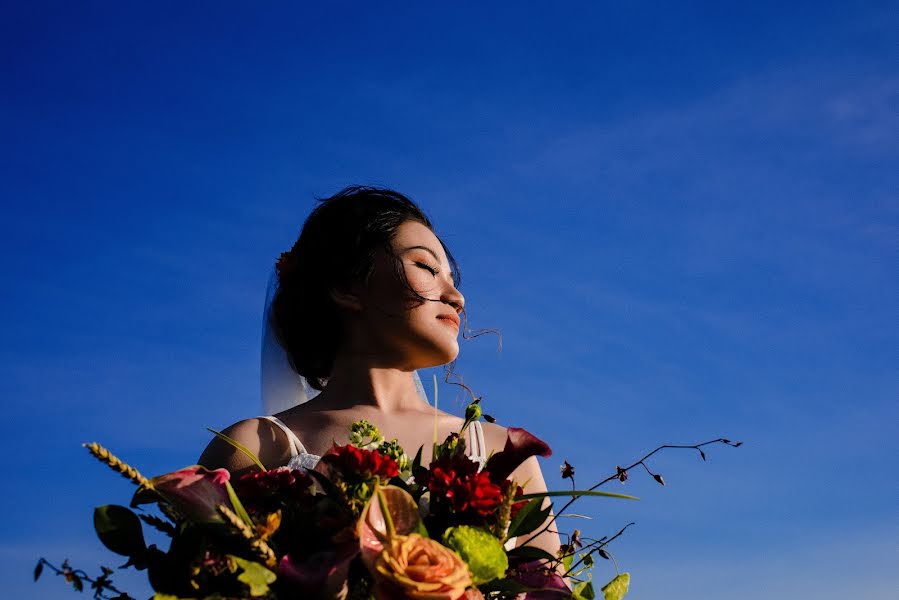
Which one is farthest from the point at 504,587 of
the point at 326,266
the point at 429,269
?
the point at 326,266

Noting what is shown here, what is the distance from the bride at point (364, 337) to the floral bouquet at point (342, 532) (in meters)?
1.12

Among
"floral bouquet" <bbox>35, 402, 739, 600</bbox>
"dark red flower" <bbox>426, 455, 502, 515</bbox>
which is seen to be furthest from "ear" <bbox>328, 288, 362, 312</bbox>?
"dark red flower" <bbox>426, 455, 502, 515</bbox>

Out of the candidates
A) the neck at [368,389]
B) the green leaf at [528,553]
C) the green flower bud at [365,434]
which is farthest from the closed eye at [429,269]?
the green leaf at [528,553]

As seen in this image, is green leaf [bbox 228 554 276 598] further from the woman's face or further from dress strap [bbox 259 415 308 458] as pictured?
the woman's face

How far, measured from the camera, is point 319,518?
7.13ft

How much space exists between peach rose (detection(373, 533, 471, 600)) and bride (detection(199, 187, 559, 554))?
1.58 metres

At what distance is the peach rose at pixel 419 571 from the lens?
1.92m

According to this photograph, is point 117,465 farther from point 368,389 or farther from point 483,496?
point 368,389

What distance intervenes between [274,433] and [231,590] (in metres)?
1.69

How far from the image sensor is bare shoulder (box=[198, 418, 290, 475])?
11.5 ft

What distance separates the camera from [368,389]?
154 inches

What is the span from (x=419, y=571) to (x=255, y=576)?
36cm

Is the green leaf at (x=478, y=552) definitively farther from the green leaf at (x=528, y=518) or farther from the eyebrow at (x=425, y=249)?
the eyebrow at (x=425, y=249)

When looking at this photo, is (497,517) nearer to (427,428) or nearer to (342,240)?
(427,428)
